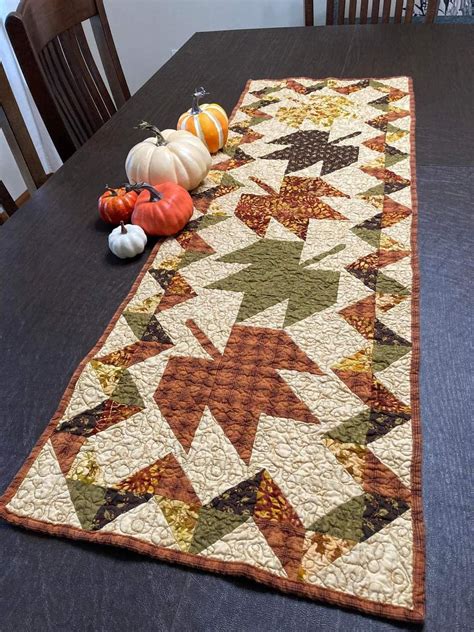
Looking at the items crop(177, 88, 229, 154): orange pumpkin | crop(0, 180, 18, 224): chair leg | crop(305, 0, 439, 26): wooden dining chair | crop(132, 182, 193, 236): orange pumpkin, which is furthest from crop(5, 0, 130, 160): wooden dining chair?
crop(305, 0, 439, 26): wooden dining chair

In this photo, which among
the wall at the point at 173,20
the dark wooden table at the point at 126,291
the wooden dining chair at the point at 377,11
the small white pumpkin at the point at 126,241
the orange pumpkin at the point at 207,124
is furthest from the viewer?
the wall at the point at 173,20

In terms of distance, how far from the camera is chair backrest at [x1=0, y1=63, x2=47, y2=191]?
1073 mm

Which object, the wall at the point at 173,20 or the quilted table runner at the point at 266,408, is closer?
the quilted table runner at the point at 266,408

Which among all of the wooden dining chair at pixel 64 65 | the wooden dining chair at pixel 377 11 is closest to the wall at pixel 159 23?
the wooden dining chair at pixel 377 11

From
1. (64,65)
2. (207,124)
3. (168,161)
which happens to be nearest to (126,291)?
(168,161)

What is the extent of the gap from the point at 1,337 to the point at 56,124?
0.67m

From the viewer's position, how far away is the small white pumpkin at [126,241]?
83cm

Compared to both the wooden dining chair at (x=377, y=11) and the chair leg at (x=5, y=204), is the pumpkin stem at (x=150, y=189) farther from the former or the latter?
the wooden dining chair at (x=377, y=11)

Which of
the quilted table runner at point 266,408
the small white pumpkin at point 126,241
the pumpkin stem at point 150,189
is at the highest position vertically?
the pumpkin stem at point 150,189

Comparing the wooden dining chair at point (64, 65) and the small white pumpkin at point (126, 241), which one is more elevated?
the wooden dining chair at point (64, 65)

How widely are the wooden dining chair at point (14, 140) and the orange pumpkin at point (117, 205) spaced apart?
0.98 feet

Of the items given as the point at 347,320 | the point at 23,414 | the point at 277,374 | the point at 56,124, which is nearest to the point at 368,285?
the point at 347,320

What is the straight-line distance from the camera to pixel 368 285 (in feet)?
2.48

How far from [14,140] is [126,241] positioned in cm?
48
